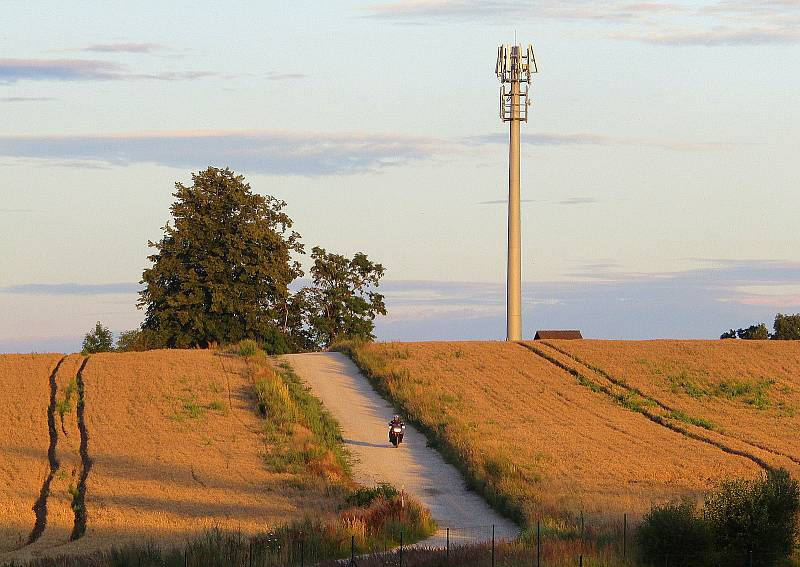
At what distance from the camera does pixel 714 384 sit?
75.2 metres

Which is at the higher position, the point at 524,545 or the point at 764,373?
the point at 764,373

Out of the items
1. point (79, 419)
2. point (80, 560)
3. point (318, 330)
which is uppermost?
point (318, 330)

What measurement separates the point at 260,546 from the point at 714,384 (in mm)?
47852

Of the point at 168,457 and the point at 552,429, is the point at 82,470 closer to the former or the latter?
the point at 168,457

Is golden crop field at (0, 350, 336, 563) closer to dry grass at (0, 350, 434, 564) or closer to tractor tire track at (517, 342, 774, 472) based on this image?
dry grass at (0, 350, 434, 564)

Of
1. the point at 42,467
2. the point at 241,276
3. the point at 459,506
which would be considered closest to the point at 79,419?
the point at 42,467

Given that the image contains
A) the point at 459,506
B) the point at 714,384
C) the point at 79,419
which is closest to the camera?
the point at 459,506

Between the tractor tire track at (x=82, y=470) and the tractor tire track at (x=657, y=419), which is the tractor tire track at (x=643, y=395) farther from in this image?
the tractor tire track at (x=82, y=470)

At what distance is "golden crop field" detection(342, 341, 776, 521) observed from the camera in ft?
146

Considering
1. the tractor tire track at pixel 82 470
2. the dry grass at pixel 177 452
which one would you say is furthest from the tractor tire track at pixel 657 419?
the tractor tire track at pixel 82 470

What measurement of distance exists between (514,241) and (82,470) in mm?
44181

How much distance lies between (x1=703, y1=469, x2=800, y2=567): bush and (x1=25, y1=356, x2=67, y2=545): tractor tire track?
18837mm

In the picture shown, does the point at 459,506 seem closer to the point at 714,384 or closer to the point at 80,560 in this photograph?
the point at 80,560

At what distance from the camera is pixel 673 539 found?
103 ft
